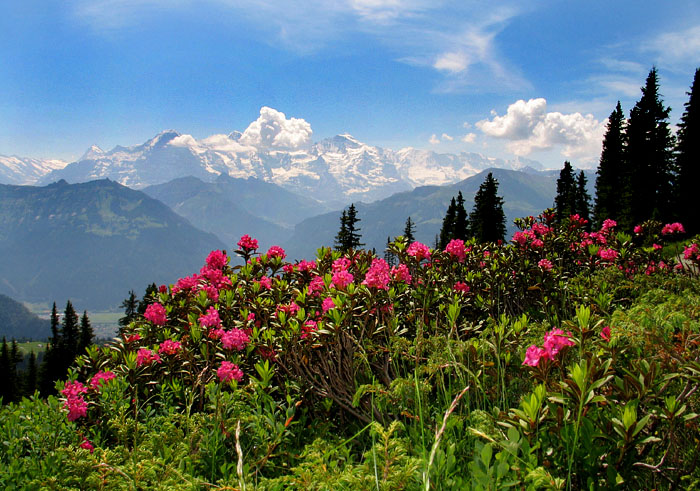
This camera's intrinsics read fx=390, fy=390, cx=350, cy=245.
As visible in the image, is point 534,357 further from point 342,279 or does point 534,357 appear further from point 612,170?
point 612,170

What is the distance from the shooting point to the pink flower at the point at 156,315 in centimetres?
493

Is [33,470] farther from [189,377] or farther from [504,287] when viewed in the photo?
[504,287]

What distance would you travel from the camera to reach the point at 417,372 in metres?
2.75

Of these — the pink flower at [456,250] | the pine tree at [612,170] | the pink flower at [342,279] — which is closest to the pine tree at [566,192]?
the pine tree at [612,170]

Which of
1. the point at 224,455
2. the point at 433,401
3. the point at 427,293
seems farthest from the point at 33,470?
the point at 427,293

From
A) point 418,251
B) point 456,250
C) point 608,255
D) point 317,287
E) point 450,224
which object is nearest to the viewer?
point 317,287

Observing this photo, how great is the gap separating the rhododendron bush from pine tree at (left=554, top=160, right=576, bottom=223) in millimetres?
48002

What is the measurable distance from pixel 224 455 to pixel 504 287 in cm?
448

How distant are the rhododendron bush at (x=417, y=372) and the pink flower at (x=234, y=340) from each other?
0.01 m

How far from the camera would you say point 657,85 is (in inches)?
1506

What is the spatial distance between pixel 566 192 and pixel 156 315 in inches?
2477

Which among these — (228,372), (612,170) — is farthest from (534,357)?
(612,170)

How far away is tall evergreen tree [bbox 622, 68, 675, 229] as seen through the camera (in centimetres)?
3581

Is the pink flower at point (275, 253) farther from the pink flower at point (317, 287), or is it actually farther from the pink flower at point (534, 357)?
the pink flower at point (534, 357)
